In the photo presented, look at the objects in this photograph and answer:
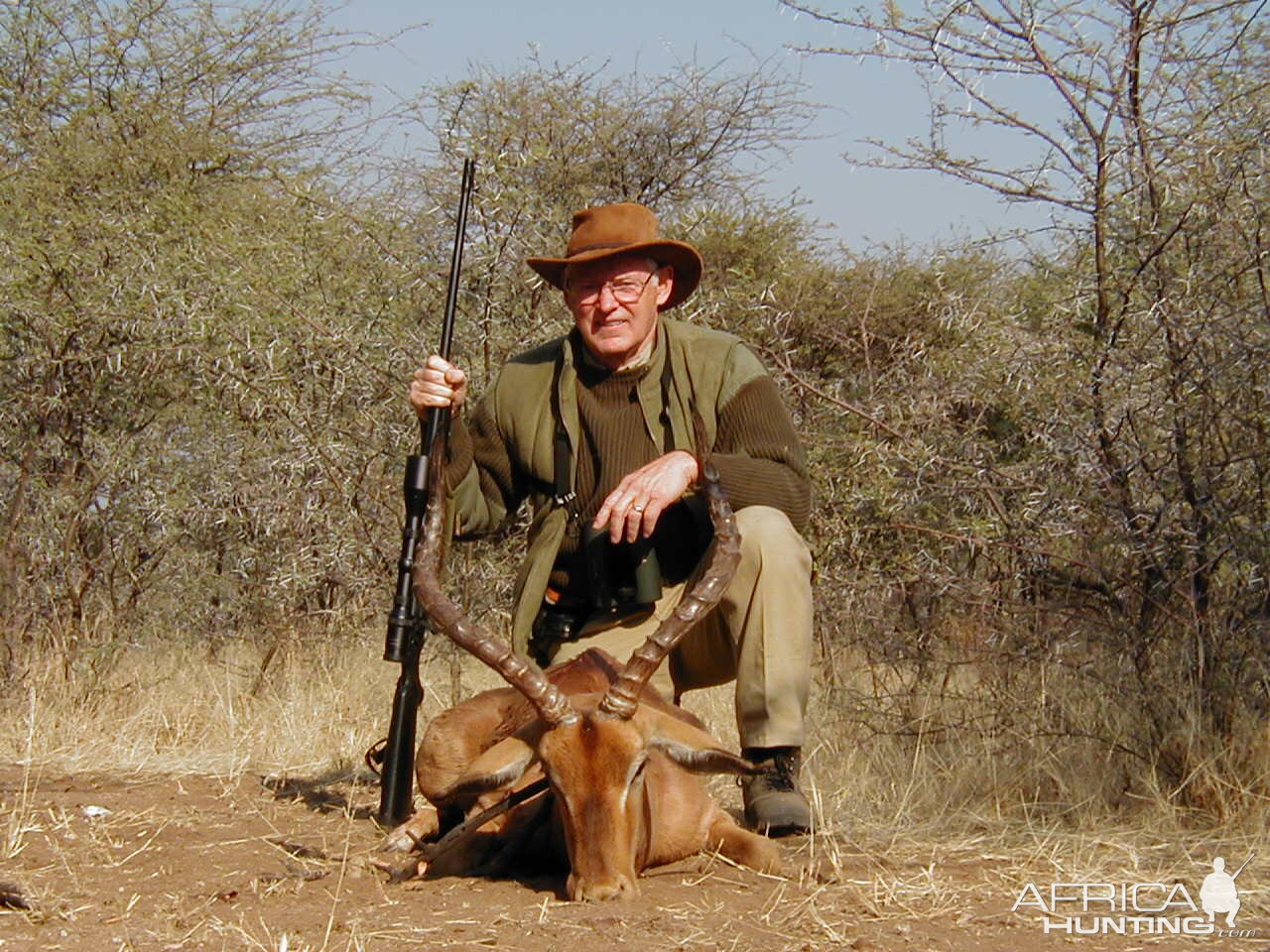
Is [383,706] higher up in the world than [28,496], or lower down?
lower down

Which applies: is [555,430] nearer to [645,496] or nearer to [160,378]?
[645,496]

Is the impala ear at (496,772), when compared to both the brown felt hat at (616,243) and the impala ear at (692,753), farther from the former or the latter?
the brown felt hat at (616,243)

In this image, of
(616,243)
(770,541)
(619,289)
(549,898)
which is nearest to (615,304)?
(619,289)

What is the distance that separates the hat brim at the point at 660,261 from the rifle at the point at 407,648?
1.34ft

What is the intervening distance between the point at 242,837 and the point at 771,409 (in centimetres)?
223

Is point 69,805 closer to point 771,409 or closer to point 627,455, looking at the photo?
point 627,455

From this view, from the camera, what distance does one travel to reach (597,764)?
4.25 metres

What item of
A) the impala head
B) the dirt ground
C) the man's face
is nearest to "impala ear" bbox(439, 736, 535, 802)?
the impala head

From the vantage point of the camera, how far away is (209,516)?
26.2 ft

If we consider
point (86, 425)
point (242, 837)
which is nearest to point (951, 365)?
point (242, 837)

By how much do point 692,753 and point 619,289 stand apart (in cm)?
183

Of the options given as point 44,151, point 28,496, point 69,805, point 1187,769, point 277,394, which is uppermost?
point 44,151

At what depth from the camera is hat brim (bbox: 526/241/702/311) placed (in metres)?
5.50

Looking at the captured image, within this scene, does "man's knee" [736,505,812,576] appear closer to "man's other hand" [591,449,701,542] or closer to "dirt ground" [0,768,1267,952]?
"man's other hand" [591,449,701,542]
